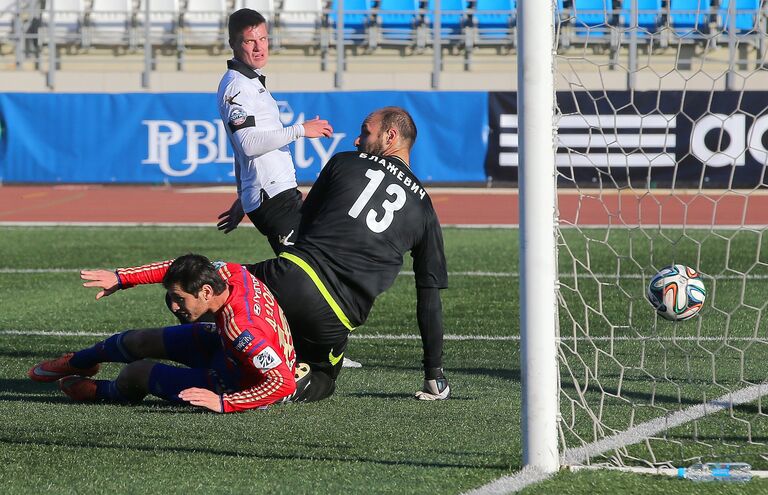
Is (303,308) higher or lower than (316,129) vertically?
lower

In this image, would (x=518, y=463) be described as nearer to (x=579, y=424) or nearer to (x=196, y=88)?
(x=579, y=424)

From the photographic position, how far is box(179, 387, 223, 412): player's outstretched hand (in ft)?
16.7

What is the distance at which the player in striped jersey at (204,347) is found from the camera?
5074 millimetres

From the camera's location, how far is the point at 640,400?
557 cm

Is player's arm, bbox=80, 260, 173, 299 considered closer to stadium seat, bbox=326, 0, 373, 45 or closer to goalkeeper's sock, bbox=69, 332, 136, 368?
goalkeeper's sock, bbox=69, 332, 136, 368

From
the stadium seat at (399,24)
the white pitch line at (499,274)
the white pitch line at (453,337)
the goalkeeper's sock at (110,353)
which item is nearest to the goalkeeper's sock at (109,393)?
the goalkeeper's sock at (110,353)

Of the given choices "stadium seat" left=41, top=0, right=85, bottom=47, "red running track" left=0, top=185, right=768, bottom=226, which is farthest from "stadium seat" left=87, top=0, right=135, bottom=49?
"red running track" left=0, top=185, right=768, bottom=226

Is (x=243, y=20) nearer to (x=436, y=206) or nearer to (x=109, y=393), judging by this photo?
(x=109, y=393)

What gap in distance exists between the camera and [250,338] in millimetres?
5062

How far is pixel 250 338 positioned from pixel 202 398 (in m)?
0.34

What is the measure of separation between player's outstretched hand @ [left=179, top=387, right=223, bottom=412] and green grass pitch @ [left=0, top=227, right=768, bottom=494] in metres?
0.07

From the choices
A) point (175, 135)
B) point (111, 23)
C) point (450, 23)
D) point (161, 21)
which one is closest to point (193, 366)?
point (175, 135)

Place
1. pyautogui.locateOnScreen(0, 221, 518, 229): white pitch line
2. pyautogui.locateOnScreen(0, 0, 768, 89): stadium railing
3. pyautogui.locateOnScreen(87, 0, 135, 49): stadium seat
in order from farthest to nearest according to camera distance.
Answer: pyautogui.locateOnScreen(87, 0, 135, 49): stadium seat < pyautogui.locateOnScreen(0, 0, 768, 89): stadium railing < pyautogui.locateOnScreen(0, 221, 518, 229): white pitch line

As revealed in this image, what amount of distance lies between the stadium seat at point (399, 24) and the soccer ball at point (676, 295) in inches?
→ 678
